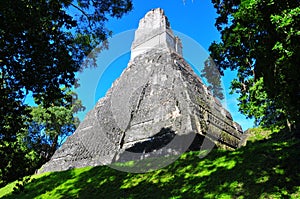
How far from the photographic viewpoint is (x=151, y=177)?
677 cm

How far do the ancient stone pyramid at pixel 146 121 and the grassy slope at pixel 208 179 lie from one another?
2.17 meters

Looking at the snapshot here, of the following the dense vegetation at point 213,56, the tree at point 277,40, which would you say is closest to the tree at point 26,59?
the dense vegetation at point 213,56

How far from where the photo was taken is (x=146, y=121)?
39.4ft

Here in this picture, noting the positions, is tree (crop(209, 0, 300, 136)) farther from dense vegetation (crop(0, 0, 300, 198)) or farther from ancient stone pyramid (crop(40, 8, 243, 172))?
ancient stone pyramid (crop(40, 8, 243, 172))

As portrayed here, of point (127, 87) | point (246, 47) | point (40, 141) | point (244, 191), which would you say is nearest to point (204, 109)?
point (127, 87)

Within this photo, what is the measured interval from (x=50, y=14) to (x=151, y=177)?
486 centimetres

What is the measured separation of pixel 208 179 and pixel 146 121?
657 centimetres

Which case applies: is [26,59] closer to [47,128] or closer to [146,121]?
[146,121]

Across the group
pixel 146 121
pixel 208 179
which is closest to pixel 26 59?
pixel 208 179

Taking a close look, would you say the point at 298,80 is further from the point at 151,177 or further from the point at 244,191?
the point at 151,177

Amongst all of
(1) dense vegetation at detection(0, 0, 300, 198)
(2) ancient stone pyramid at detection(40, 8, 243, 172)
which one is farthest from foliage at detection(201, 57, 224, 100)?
(1) dense vegetation at detection(0, 0, 300, 198)

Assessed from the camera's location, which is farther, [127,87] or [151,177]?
[127,87]

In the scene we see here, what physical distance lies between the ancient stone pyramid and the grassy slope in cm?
217

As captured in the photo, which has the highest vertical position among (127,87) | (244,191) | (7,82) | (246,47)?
(127,87)
